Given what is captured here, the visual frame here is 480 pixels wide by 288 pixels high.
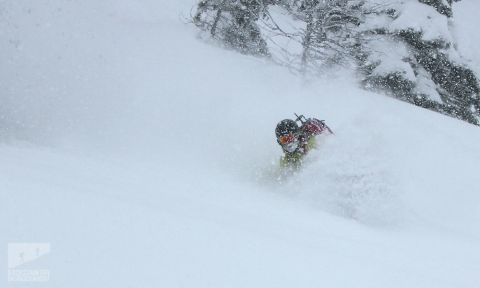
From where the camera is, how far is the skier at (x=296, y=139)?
24.0 feet

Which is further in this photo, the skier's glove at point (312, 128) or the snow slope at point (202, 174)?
the skier's glove at point (312, 128)

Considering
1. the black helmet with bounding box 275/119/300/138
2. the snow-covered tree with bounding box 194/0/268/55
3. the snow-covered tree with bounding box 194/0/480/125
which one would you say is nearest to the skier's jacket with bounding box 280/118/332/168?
the black helmet with bounding box 275/119/300/138

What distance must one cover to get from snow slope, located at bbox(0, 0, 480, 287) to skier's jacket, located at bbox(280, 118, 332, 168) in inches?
6.4

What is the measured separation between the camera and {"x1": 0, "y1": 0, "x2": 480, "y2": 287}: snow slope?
336 centimetres

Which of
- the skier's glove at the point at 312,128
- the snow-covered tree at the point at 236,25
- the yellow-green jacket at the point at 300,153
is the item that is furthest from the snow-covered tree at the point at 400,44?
the yellow-green jacket at the point at 300,153

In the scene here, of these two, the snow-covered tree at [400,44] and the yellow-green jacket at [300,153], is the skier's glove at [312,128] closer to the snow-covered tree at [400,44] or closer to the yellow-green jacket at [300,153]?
the yellow-green jacket at [300,153]

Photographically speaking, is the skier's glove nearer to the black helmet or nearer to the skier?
the skier

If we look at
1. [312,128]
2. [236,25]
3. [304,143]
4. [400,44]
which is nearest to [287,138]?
[304,143]

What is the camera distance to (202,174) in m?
7.24

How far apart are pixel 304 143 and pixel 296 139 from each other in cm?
14

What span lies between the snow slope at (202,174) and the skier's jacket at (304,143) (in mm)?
163

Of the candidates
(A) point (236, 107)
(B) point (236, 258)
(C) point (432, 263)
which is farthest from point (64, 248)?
(A) point (236, 107)

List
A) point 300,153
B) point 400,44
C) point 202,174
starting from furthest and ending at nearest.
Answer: point 400,44, point 300,153, point 202,174

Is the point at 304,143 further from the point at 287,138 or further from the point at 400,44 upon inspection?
the point at 400,44
